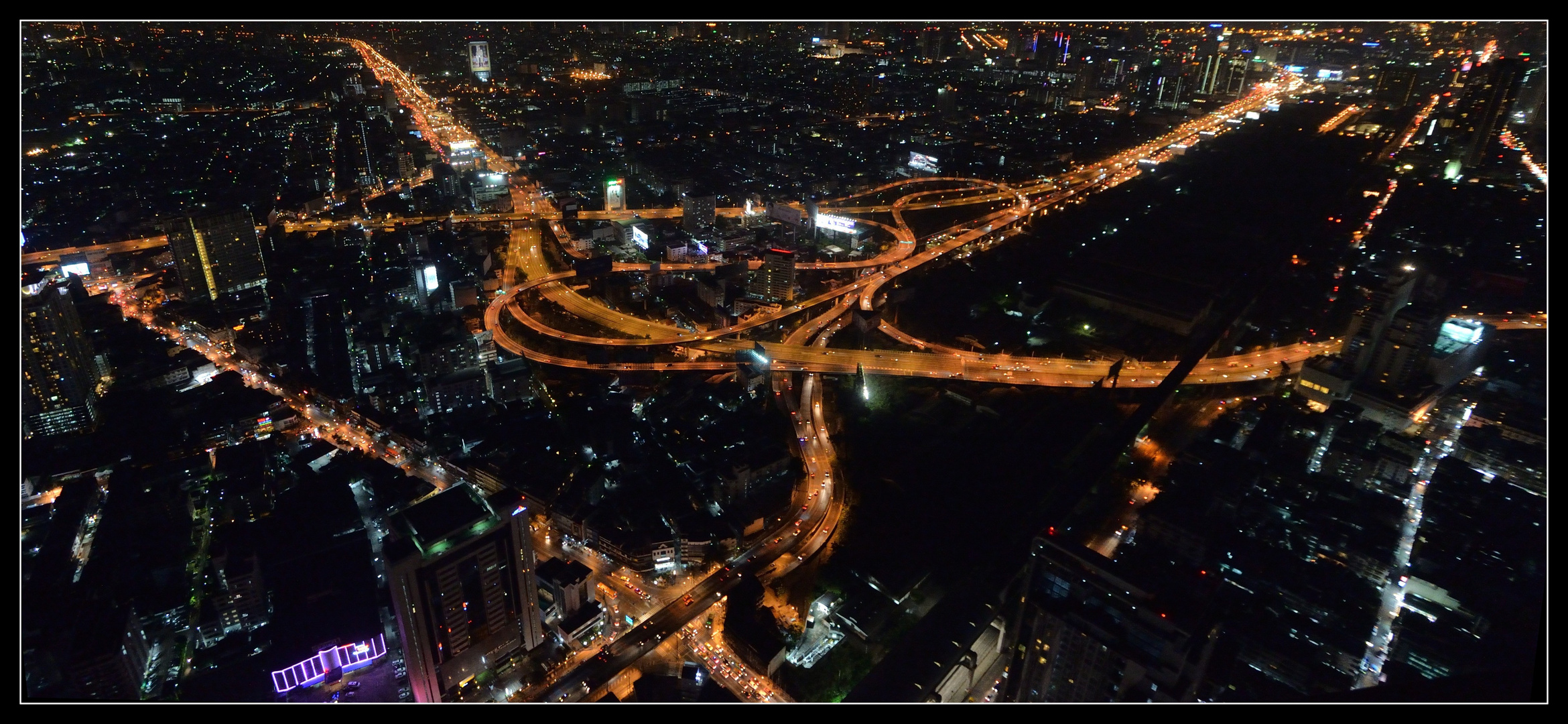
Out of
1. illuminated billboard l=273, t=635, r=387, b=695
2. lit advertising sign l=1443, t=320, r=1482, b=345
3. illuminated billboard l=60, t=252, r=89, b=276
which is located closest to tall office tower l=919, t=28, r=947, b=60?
lit advertising sign l=1443, t=320, r=1482, b=345

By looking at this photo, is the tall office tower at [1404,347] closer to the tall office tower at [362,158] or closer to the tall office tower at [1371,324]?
the tall office tower at [1371,324]

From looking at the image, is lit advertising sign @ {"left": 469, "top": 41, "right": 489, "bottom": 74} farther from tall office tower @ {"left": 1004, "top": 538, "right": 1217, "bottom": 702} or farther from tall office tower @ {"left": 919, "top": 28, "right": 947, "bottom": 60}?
tall office tower @ {"left": 1004, "top": 538, "right": 1217, "bottom": 702}

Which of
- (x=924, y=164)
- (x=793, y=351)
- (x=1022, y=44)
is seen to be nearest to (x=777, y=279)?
(x=793, y=351)

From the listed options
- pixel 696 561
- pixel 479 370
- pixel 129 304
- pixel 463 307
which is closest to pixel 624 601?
pixel 696 561

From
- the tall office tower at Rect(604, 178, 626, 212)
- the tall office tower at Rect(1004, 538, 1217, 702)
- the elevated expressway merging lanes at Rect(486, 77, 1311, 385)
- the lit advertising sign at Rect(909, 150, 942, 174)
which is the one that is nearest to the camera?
the tall office tower at Rect(1004, 538, 1217, 702)

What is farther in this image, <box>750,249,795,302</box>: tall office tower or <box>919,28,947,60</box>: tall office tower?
<box>919,28,947,60</box>: tall office tower

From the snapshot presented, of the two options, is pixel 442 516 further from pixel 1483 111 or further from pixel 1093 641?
pixel 1483 111

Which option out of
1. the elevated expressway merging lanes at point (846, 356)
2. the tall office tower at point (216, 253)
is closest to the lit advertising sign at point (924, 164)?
the elevated expressway merging lanes at point (846, 356)
